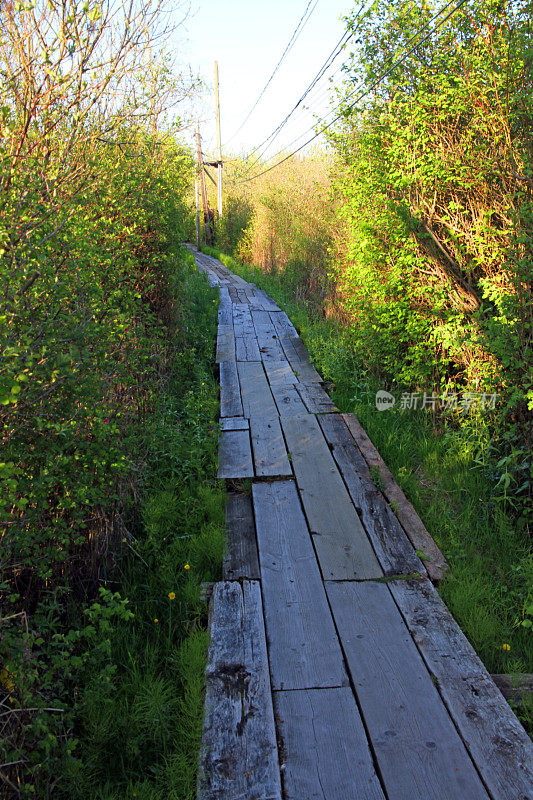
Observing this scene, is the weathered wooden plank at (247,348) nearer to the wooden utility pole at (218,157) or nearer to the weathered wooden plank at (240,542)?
the weathered wooden plank at (240,542)

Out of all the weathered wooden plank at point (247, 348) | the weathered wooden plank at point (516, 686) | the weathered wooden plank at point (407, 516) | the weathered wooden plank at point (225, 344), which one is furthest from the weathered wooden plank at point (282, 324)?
the weathered wooden plank at point (516, 686)

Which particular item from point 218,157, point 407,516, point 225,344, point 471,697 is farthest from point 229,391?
point 218,157

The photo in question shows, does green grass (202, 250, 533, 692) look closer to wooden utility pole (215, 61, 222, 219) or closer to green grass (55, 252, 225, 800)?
green grass (55, 252, 225, 800)

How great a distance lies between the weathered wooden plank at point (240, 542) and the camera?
299cm

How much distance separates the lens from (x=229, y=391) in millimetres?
5918

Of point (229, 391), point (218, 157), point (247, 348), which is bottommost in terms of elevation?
point (229, 391)

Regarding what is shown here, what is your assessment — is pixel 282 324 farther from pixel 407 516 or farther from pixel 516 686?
pixel 516 686

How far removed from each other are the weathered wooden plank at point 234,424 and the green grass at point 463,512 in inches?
42.2

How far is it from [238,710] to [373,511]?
1738 mm

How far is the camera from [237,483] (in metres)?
4.00

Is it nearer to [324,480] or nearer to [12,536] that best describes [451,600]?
[324,480]

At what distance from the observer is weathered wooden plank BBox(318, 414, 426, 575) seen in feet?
10.0

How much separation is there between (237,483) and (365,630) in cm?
168

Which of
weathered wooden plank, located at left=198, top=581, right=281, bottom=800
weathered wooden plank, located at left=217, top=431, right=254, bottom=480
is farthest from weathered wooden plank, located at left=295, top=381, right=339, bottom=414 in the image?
weathered wooden plank, located at left=198, top=581, right=281, bottom=800
